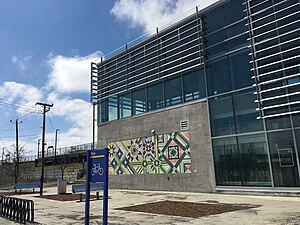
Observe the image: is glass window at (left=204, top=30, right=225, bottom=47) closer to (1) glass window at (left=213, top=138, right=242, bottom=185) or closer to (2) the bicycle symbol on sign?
(1) glass window at (left=213, top=138, right=242, bottom=185)

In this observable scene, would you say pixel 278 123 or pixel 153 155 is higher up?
pixel 278 123

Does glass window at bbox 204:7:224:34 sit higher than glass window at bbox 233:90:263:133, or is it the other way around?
glass window at bbox 204:7:224:34

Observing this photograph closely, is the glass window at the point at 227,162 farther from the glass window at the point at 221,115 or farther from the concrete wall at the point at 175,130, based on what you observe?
the glass window at the point at 221,115

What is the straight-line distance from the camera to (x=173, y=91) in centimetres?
2091

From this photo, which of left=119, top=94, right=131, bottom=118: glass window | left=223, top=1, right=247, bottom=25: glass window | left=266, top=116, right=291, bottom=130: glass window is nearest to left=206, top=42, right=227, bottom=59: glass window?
left=223, top=1, right=247, bottom=25: glass window

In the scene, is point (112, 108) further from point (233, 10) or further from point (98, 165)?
point (98, 165)

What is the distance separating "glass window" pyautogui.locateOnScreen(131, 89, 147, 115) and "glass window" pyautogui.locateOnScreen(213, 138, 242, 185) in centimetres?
769

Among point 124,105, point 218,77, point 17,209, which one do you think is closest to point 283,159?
point 218,77

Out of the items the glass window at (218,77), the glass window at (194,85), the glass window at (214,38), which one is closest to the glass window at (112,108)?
the glass window at (194,85)

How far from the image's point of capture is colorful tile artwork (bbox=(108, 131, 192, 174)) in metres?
19.5

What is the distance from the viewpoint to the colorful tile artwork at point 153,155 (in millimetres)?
19453

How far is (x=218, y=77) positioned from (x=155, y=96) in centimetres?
602

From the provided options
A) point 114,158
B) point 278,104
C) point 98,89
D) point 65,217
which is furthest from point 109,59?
point 65,217

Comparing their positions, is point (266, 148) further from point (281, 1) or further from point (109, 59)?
point (109, 59)
